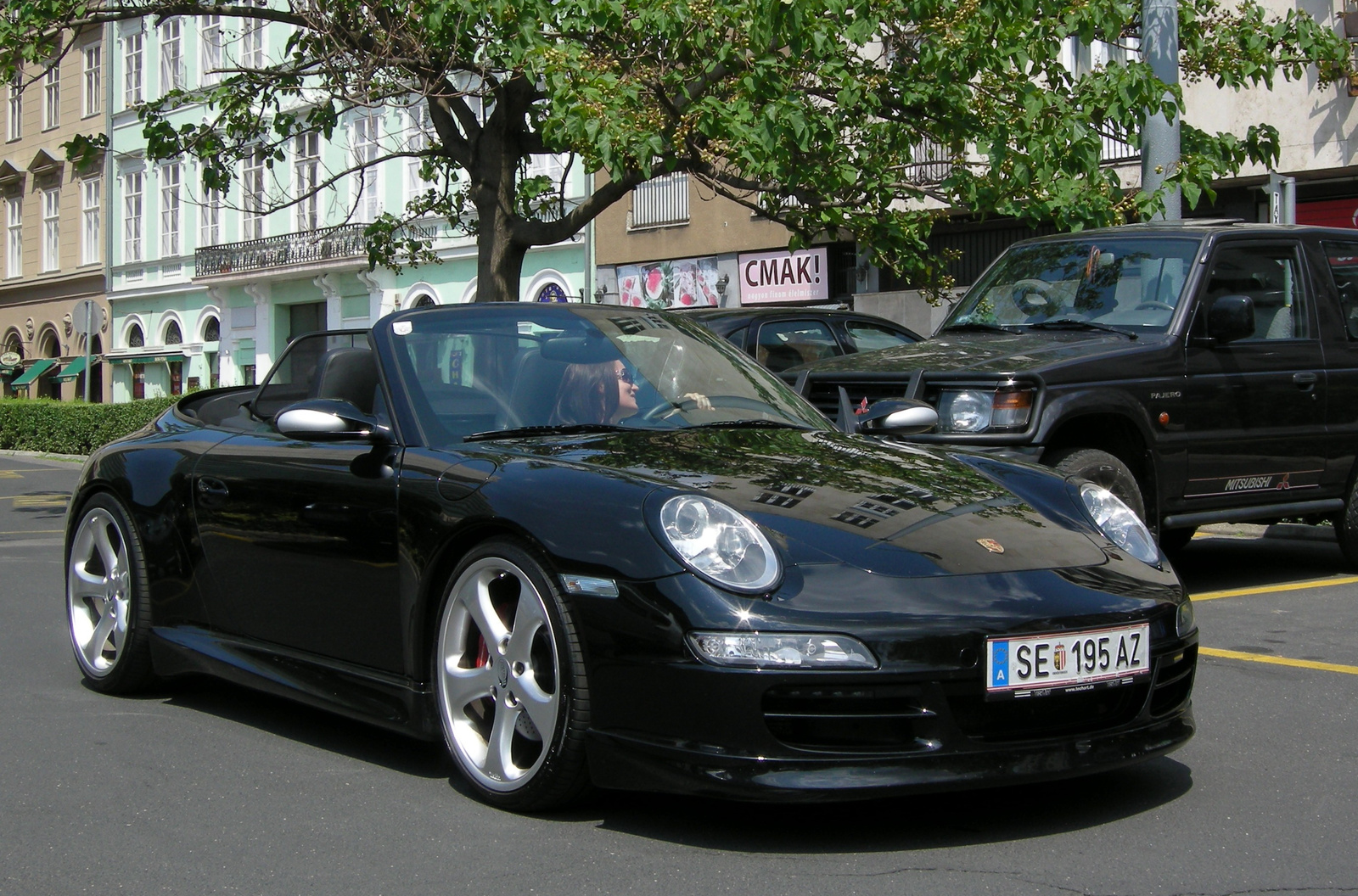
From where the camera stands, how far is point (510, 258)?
15328mm

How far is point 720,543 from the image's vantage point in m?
3.86

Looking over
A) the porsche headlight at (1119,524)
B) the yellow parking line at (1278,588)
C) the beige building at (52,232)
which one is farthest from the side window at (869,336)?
the beige building at (52,232)

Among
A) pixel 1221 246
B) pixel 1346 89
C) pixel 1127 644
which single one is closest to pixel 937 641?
pixel 1127 644

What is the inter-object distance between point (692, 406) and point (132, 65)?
147ft

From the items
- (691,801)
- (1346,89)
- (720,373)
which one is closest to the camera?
(691,801)

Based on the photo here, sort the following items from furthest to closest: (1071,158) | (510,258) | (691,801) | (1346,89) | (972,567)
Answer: (1346,89), (510,258), (1071,158), (691,801), (972,567)

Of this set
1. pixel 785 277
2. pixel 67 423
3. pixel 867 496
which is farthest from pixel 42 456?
pixel 867 496

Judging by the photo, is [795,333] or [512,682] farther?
[795,333]

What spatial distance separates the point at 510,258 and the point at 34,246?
42366mm


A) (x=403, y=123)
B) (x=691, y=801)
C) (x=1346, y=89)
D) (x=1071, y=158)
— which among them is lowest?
(x=691, y=801)

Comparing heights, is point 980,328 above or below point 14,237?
below

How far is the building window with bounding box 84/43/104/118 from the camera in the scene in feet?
156

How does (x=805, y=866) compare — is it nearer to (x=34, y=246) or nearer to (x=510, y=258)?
(x=510, y=258)

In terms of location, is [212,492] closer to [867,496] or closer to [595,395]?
[595,395]
